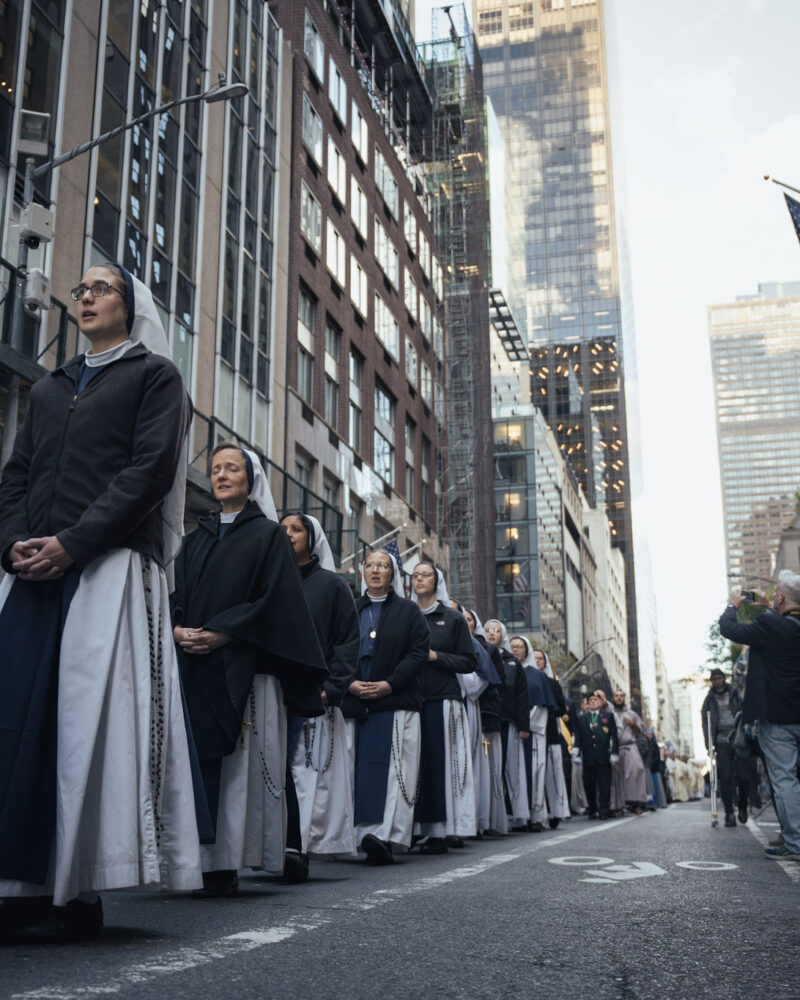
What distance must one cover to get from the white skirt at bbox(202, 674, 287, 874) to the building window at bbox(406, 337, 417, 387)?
3805 centimetres

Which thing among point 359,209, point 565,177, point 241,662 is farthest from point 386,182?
point 565,177

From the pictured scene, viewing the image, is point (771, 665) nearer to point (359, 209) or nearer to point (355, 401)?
point (355, 401)

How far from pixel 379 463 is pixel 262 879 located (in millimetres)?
32566

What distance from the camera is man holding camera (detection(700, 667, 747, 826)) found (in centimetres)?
1589

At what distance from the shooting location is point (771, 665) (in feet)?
30.3

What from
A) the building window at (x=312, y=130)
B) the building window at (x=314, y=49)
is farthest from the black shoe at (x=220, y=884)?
the building window at (x=314, y=49)

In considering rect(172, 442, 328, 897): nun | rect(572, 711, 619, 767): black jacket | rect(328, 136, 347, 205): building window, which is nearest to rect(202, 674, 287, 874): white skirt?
rect(172, 442, 328, 897): nun

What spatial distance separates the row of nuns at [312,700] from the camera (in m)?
5.94

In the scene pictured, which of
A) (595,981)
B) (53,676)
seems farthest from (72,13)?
(595,981)

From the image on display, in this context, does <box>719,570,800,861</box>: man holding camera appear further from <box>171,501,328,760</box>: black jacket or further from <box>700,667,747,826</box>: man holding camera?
<box>700,667,747,826</box>: man holding camera

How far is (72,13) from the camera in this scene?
67.1 ft

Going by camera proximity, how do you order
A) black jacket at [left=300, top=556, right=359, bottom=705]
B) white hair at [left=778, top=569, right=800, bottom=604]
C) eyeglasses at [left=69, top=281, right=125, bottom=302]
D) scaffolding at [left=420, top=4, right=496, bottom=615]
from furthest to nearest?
1. scaffolding at [left=420, top=4, right=496, bottom=615]
2. white hair at [left=778, top=569, right=800, bottom=604]
3. black jacket at [left=300, top=556, right=359, bottom=705]
4. eyeglasses at [left=69, top=281, right=125, bottom=302]

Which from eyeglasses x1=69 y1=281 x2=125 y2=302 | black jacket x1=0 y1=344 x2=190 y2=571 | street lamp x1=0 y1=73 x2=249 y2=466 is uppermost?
street lamp x1=0 y1=73 x2=249 y2=466

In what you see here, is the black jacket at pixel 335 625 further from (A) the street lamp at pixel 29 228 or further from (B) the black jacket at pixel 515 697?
(A) the street lamp at pixel 29 228
